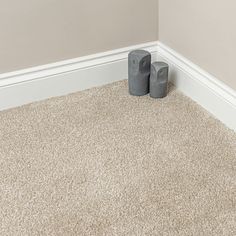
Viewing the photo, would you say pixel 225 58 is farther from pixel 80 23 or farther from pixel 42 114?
pixel 42 114

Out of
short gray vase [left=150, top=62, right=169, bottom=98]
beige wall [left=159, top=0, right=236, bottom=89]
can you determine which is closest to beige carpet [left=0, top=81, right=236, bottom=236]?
short gray vase [left=150, top=62, right=169, bottom=98]

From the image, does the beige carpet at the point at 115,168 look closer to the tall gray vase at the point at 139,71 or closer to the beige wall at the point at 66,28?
the tall gray vase at the point at 139,71

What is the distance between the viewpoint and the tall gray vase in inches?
78.6

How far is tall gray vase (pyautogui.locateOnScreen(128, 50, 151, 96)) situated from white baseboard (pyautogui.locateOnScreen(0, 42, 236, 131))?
0.15 meters

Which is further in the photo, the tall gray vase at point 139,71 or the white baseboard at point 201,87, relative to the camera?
the tall gray vase at point 139,71

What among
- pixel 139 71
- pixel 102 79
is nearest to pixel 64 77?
pixel 102 79

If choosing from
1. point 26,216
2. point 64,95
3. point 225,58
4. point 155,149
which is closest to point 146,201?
point 155,149

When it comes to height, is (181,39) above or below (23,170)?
above

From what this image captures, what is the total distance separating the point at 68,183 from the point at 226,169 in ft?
1.96

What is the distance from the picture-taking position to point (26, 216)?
1.44m

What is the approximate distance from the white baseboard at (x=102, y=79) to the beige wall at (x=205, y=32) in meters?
0.05

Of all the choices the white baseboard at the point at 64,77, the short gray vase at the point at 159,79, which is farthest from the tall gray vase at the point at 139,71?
the white baseboard at the point at 64,77

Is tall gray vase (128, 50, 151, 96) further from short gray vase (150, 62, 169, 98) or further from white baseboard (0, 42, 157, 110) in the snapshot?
white baseboard (0, 42, 157, 110)

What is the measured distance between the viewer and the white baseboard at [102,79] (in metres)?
1.87
